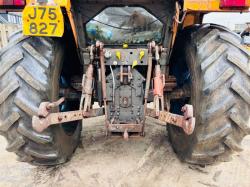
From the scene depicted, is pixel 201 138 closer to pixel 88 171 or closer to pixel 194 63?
pixel 194 63

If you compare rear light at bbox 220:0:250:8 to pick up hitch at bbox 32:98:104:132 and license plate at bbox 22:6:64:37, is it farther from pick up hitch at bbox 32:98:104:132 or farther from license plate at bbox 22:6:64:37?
pick up hitch at bbox 32:98:104:132

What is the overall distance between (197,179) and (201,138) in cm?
61

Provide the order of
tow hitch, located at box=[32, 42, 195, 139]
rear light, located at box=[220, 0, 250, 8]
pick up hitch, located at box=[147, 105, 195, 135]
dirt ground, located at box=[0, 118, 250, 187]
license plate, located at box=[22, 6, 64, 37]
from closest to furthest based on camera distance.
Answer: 1. pick up hitch, located at box=[147, 105, 195, 135]
2. license plate, located at box=[22, 6, 64, 37]
3. rear light, located at box=[220, 0, 250, 8]
4. tow hitch, located at box=[32, 42, 195, 139]
5. dirt ground, located at box=[0, 118, 250, 187]

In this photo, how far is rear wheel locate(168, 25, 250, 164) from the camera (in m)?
2.55

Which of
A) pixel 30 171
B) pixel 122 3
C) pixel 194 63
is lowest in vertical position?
pixel 30 171

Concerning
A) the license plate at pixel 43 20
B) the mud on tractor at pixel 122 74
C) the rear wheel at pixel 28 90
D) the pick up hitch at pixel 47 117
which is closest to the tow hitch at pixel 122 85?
the mud on tractor at pixel 122 74

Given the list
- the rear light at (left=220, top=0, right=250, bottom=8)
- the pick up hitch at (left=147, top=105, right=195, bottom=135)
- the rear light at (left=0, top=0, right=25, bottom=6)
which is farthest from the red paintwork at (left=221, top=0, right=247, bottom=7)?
the rear light at (left=0, top=0, right=25, bottom=6)

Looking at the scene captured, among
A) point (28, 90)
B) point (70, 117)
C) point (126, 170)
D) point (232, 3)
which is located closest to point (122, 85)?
point (70, 117)

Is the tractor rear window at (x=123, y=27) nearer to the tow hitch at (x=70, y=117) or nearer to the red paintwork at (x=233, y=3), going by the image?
the red paintwork at (x=233, y=3)

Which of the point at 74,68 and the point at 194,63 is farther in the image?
the point at 74,68

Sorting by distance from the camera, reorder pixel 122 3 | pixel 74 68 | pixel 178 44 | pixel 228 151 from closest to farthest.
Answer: pixel 228 151 < pixel 122 3 < pixel 178 44 < pixel 74 68

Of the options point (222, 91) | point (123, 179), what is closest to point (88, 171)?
point (123, 179)

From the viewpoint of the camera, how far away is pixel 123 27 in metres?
3.27

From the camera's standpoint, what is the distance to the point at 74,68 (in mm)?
3768
